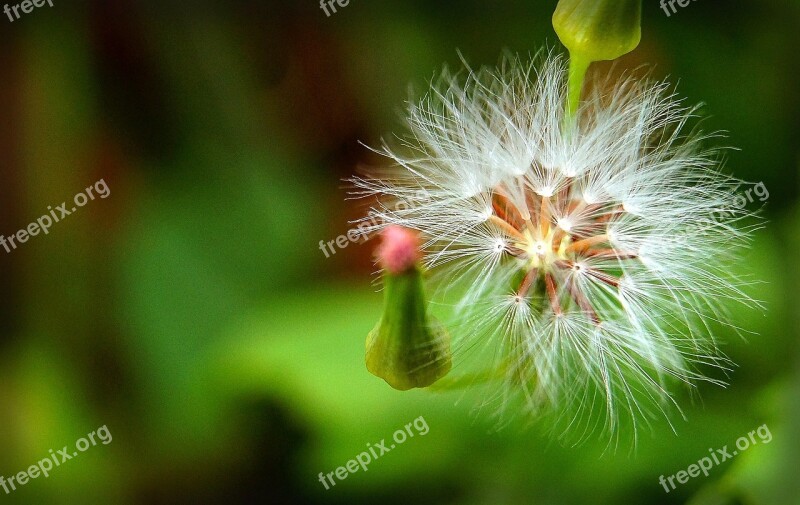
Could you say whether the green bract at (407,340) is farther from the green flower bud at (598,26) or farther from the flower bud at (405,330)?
the green flower bud at (598,26)

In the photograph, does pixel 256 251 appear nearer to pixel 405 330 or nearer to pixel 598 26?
pixel 405 330

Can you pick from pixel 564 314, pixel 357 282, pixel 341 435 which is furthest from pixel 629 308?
pixel 357 282

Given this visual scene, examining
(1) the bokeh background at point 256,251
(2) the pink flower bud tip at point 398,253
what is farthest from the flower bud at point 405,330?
(1) the bokeh background at point 256,251

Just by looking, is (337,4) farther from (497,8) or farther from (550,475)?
(550,475)

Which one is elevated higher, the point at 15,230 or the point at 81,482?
the point at 15,230

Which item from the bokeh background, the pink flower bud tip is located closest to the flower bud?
the pink flower bud tip
